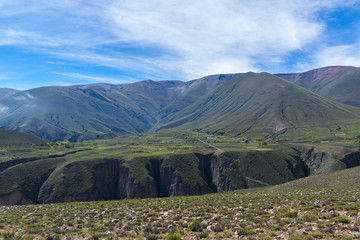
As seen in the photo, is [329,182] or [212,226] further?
[329,182]

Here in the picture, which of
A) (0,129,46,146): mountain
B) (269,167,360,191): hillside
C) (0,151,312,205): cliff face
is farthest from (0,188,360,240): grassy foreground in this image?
(0,129,46,146): mountain

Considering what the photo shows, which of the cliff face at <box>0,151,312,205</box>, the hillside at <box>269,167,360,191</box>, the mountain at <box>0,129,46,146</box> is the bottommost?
the cliff face at <box>0,151,312,205</box>

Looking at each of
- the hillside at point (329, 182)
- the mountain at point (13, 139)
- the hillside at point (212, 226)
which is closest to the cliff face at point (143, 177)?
the hillside at point (329, 182)

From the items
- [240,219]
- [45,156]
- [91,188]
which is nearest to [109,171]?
[91,188]

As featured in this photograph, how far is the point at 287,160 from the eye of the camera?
13000 cm

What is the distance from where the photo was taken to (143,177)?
4284 inches

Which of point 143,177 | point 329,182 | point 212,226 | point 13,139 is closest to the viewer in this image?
point 212,226

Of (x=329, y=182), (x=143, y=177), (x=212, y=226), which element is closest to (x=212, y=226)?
(x=212, y=226)

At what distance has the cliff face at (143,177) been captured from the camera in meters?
97.8

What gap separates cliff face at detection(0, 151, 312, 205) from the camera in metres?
97.8

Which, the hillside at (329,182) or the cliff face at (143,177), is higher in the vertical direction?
the hillside at (329,182)

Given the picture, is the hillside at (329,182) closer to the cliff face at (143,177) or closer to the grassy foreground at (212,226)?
the grassy foreground at (212,226)

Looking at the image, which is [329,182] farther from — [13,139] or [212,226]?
[13,139]

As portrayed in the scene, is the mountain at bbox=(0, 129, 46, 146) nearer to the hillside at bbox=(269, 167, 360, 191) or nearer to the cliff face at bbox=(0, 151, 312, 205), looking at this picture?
the cliff face at bbox=(0, 151, 312, 205)
